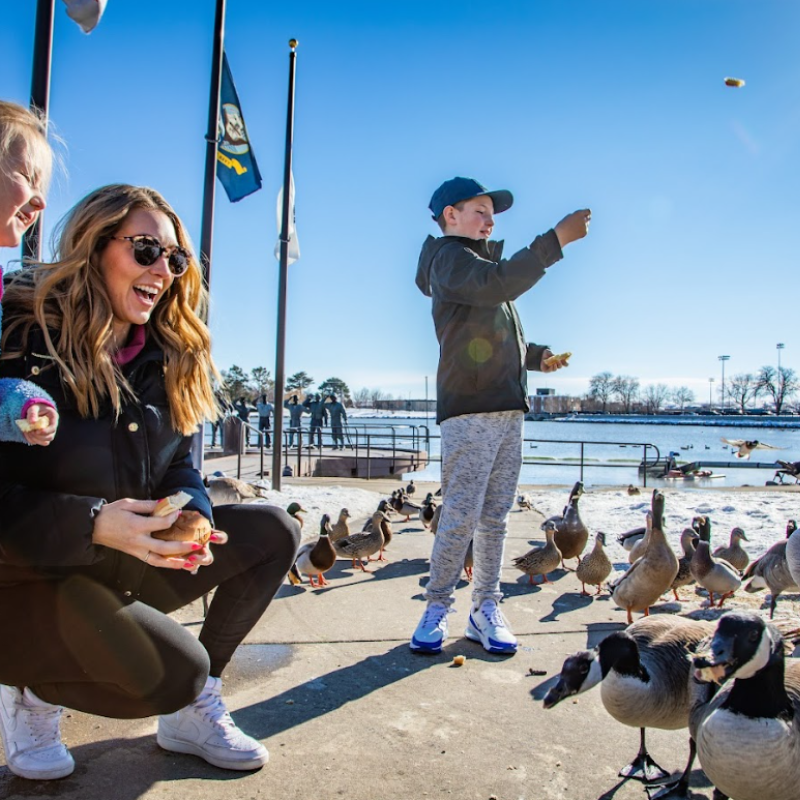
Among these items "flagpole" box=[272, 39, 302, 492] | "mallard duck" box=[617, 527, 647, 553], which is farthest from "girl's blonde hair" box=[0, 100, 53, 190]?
"flagpole" box=[272, 39, 302, 492]

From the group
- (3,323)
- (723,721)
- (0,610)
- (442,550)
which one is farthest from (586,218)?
(0,610)

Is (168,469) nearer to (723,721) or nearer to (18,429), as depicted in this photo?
(18,429)

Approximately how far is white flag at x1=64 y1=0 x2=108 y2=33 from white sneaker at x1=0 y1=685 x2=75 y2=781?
4.39 metres

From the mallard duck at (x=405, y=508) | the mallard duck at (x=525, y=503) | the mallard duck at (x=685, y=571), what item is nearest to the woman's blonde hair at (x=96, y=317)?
the mallard duck at (x=685, y=571)

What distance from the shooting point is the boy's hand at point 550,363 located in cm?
377

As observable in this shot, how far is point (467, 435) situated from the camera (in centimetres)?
333

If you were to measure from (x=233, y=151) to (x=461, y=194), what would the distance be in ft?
17.2

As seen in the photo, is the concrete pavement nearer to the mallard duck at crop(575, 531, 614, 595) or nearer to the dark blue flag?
the mallard duck at crop(575, 531, 614, 595)

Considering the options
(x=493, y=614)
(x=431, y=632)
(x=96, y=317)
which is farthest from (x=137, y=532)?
(x=493, y=614)

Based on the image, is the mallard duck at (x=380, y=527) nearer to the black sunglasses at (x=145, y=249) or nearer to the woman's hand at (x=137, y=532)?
the black sunglasses at (x=145, y=249)

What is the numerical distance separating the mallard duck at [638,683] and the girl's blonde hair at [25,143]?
2245mm

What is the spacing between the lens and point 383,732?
2318mm

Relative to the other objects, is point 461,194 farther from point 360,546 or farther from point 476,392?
point 360,546

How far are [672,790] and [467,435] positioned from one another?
1.72m
